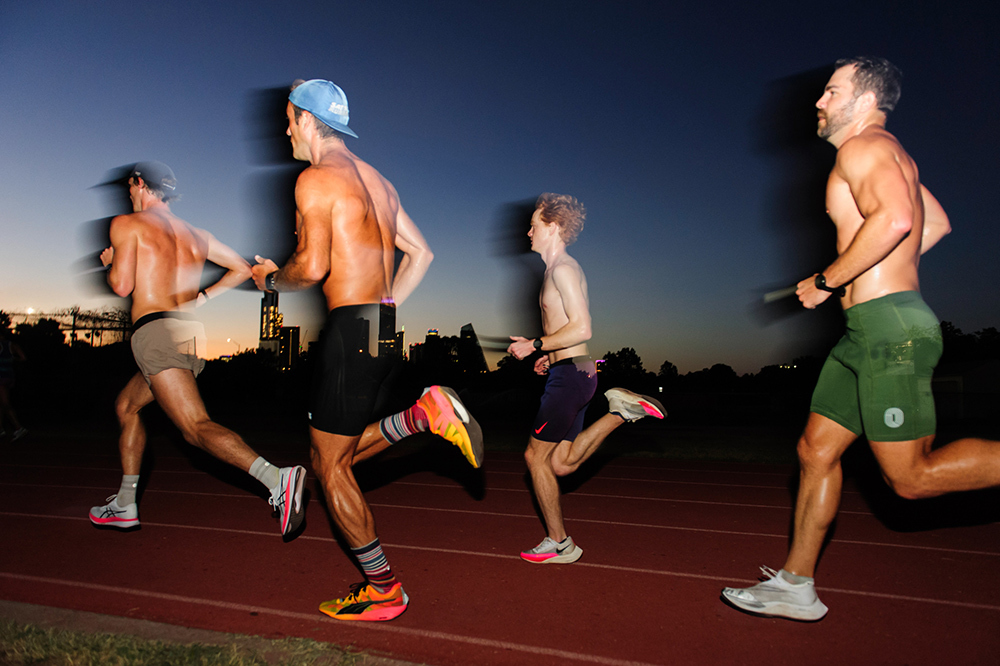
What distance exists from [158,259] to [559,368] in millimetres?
2548

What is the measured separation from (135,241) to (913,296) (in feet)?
13.4

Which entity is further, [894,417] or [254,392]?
[254,392]

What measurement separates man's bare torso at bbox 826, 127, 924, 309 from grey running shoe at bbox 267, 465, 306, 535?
101 inches

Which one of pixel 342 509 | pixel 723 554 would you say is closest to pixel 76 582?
pixel 342 509

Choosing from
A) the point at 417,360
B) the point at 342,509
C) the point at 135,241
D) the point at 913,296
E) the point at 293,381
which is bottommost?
the point at 293,381

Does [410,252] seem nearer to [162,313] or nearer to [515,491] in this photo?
[162,313]

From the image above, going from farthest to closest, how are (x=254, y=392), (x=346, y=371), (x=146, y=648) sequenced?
(x=254, y=392), (x=346, y=371), (x=146, y=648)

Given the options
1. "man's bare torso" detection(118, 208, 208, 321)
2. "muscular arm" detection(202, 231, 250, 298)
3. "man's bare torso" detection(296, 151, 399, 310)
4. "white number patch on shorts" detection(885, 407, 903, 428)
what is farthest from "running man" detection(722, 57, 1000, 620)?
"man's bare torso" detection(118, 208, 208, 321)

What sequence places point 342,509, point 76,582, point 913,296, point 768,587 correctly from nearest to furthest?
point 913,296
point 342,509
point 768,587
point 76,582

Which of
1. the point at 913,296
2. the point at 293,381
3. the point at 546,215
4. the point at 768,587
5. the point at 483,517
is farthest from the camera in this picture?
the point at 293,381

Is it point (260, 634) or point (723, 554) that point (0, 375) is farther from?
point (723, 554)

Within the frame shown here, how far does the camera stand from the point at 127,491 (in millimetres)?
3854

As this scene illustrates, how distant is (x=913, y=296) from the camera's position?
2.30m

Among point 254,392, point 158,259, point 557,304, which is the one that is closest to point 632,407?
point 557,304
